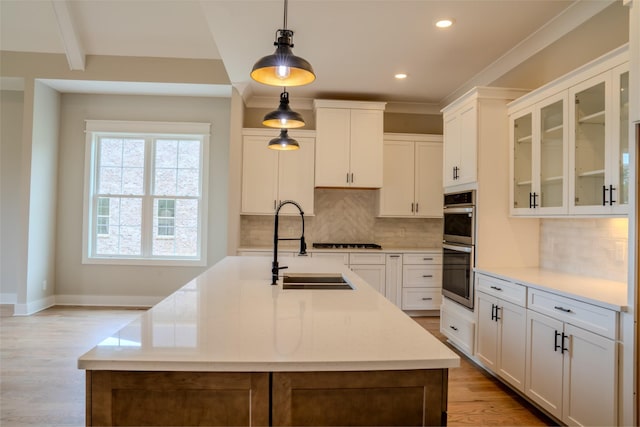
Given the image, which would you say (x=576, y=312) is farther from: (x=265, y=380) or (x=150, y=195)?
(x=150, y=195)

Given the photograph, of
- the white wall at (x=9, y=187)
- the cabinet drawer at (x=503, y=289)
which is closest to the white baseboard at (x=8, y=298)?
the white wall at (x=9, y=187)

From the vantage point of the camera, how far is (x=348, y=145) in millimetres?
5086

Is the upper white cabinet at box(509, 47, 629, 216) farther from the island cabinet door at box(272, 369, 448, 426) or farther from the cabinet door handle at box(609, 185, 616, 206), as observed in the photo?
the island cabinet door at box(272, 369, 448, 426)

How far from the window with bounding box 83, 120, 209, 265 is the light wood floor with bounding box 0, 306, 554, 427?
4.34 feet

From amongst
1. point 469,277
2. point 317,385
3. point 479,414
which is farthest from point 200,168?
point 317,385

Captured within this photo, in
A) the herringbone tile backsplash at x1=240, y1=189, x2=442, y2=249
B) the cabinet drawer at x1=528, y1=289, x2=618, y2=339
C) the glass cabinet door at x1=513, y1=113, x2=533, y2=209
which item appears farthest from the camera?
the herringbone tile backsplash at x1=240, y1=189, x2=442, y2=249

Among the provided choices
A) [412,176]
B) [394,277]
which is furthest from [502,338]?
[412,176]

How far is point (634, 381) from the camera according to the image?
6.16ft

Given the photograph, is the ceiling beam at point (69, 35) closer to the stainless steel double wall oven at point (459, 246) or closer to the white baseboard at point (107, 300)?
the white baseboard at point (107, 300)

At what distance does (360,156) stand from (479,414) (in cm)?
324

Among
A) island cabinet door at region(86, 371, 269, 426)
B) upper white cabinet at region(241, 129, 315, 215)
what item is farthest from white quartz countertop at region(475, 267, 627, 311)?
upper white cabinet at region(241, 129, 315, 215)

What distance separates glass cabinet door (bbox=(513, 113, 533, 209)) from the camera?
316 centimetres

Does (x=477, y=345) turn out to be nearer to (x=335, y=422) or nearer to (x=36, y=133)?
(x=335, y=422)

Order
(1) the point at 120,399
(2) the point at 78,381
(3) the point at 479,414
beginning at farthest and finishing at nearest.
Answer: (2) the point at 78,381 → (3) the point at 479,414 → (1) the point at 120,399
